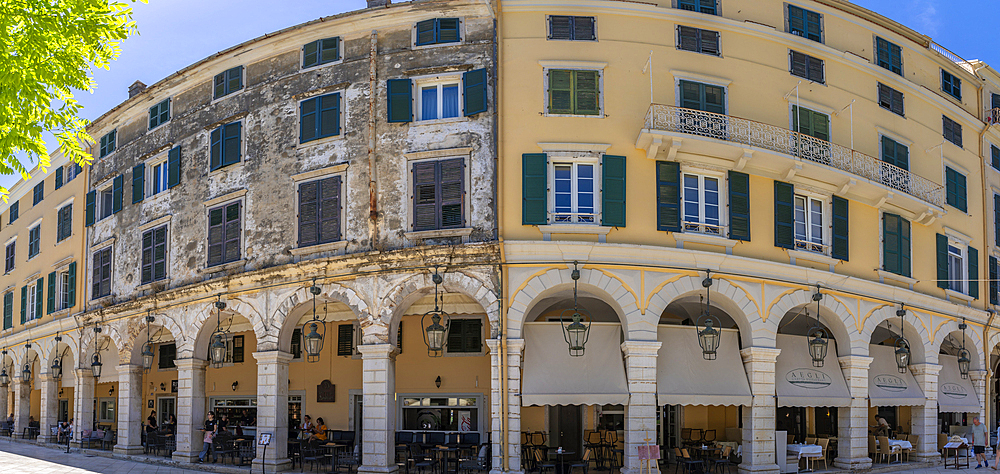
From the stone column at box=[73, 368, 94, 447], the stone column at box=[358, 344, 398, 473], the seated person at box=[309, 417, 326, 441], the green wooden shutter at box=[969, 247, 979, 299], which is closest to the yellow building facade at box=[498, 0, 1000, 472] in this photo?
the green wooden shutter at box=[969, 247, 979, 299]

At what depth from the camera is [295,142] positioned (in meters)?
21.5

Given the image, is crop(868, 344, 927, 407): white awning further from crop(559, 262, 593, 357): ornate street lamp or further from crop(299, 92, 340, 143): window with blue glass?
crop(299, 92, 340, 143): window with blue glass

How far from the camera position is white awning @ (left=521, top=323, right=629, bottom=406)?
1792 centimetres

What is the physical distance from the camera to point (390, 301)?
19281mm

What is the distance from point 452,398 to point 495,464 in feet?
17.3

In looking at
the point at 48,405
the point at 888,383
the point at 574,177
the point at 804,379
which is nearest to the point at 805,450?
the point at 804,379

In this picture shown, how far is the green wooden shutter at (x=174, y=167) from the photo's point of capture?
81.1 feet

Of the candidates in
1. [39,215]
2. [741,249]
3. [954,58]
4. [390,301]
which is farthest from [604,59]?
[39,215]

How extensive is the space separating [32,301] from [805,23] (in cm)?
3270

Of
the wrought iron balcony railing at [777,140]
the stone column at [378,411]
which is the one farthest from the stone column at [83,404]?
the wrought iron balcony railing at [777,140]

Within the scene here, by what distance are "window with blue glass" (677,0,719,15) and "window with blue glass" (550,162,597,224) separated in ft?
16.2

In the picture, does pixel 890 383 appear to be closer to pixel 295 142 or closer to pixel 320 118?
pixel 320 118

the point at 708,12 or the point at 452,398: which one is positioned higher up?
the point at 708,12

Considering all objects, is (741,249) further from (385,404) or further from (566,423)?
(385,404)
